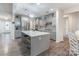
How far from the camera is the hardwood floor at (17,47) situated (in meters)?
1.73

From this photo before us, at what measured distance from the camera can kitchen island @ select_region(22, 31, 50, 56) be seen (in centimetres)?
180

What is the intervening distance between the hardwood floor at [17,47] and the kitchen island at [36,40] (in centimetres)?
9

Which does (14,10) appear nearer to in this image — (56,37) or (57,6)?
(57,6)

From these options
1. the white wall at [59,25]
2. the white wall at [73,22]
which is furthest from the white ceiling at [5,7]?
the white wall at [73,22]

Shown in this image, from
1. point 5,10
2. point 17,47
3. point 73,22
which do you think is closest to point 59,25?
point 73,22

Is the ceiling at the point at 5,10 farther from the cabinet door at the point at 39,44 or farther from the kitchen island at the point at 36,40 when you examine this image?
the cabinet door at the point at 39,44

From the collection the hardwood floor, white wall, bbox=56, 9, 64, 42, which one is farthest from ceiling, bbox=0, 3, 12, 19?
white wall, bbox=56, 9, 64, 42

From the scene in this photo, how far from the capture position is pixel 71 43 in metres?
1.84

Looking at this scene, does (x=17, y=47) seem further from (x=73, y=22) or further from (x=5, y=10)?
(x=73, y=22)

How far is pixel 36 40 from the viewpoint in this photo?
1819 millimetres

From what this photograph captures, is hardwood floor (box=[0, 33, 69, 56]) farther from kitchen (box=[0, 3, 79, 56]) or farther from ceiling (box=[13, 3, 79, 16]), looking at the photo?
ceiling (box=[13, 3, 79, 16])

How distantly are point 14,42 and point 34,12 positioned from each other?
674 millimetres

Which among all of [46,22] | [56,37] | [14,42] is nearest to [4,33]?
[14,42]

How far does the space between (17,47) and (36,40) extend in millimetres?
373
